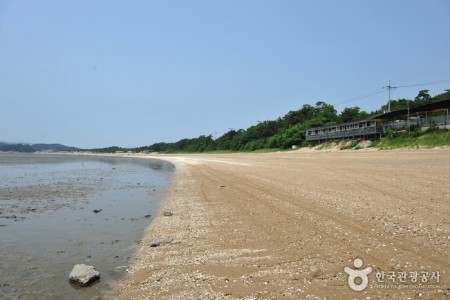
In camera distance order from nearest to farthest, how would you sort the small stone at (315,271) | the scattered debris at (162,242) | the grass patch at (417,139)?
1. the small stone at (315,271)
2. the scattered debris at (162,242)
3. the grass patch at (417,139)

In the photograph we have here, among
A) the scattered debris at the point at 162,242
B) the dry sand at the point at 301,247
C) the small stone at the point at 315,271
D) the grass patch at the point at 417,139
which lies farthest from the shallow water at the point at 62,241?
the grass patch at the point at 417,139

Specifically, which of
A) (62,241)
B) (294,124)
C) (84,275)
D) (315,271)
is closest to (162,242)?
(84,275)

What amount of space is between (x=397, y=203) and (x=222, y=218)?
5581 millimetres

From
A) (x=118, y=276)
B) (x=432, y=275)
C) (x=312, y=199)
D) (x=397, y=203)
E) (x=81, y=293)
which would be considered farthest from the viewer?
(x=312, y=199)

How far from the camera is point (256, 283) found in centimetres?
509

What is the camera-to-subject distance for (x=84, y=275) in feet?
19.4

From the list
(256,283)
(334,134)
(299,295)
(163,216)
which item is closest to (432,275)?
(299,295)

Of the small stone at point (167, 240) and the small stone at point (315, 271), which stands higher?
the small stone at point (315, 271)

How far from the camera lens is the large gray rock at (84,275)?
5820 mm

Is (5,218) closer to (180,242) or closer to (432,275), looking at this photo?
(180,242)

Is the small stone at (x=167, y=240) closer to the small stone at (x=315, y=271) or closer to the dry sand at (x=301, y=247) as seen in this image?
the dry sand at (x=301, y=247)

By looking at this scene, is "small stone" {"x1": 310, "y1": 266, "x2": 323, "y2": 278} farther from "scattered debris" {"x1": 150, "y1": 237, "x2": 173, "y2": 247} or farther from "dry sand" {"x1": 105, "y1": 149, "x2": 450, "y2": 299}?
"scattered debris" {"x1": 150, "y1": 237, "x2": 173, "y2": 247}

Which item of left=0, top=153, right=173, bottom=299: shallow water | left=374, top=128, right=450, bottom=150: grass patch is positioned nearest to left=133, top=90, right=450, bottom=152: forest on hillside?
left=374, top=128, right=450, bottom=150: grass patch

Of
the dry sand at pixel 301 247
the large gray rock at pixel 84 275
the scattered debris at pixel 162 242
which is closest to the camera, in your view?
the dry sand at pixel 301 247
